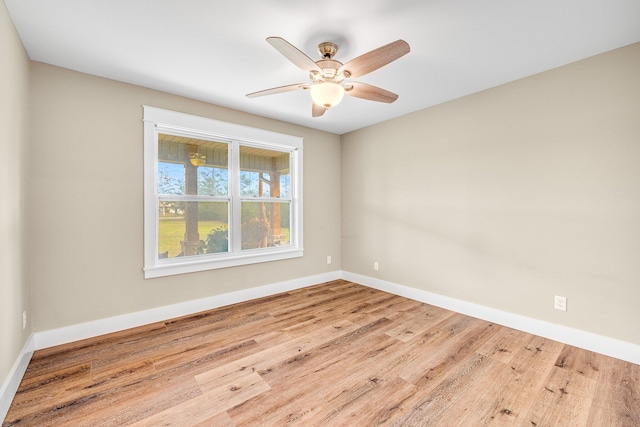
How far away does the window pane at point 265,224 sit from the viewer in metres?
3.83

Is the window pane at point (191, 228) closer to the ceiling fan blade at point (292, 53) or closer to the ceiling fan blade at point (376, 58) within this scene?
the ceiling fan blade at point (292, 53)

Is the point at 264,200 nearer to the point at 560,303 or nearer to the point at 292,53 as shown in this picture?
the point at 292,53

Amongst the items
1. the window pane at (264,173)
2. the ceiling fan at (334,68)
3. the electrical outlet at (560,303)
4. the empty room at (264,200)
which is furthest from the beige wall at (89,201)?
the electrical outlet at (560,303)

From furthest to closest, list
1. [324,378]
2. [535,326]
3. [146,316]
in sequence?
[146,316] < [535,326] < [324,378]

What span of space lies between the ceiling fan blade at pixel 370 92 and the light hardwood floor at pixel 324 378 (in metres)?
2.21

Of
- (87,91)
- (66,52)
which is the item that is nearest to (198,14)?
(66,52)

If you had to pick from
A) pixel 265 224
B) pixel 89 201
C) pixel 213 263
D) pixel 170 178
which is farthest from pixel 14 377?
pixel 265 224

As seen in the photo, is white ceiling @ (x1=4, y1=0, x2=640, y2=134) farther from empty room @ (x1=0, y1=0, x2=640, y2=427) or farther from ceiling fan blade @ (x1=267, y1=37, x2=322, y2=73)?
ceiling fan blade @ (x1=267, y1=37, x2=322, y2=73)

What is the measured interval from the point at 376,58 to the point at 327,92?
405 millimetres

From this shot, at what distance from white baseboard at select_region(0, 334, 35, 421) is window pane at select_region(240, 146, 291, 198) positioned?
2400 mm

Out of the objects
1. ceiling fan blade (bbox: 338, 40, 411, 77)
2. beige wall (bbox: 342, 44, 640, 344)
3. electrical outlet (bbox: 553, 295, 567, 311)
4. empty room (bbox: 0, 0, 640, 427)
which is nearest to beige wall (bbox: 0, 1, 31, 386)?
empty room (bbox: 0, 0, 640, 427)

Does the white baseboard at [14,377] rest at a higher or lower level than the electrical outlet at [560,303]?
lower

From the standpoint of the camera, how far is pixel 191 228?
10.9 ft

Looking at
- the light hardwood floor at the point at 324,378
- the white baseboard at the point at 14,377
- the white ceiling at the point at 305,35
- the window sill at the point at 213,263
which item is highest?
the white ceiling at the point at 305,35
